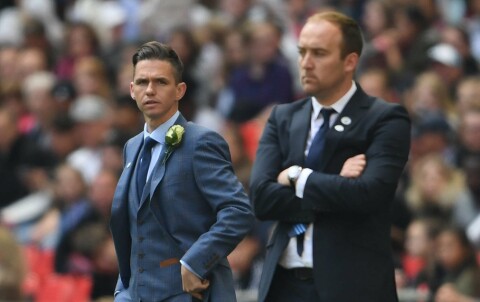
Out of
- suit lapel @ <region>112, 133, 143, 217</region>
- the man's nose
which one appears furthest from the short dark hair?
suit lapel @ <region>112, 133, 143, 217</region>

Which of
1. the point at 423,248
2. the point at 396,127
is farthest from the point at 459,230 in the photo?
the point at 396,127

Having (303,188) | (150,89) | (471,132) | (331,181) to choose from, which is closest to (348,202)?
(331,181)

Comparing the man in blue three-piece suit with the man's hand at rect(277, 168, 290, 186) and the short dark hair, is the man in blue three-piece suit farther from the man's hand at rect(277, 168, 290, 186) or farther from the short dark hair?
the man's hand at rect(277, 168, 290, 186)

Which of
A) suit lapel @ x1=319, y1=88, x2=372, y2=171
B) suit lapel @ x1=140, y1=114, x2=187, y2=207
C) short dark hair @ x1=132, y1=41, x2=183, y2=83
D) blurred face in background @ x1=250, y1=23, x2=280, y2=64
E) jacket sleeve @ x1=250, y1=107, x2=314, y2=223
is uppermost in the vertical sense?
short dark hair @ x1=132, y1=41, x2=183, y2=83

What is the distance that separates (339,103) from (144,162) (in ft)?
4.01

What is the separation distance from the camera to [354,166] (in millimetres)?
7500

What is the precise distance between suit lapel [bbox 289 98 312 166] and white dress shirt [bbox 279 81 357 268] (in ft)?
0.09

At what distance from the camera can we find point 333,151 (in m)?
7.61

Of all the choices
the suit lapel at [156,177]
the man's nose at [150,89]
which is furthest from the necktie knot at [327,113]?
the man's nose at [150,89]

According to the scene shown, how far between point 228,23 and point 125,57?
1.29 metres

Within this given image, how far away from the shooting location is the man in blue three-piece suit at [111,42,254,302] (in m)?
6.86

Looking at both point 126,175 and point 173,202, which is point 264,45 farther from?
point 173,202

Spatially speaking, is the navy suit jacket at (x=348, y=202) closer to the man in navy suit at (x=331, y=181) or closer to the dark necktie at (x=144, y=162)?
the man in navy suit at (x=331, y=181)

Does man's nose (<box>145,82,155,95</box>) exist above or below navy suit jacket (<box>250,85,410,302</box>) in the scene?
above
